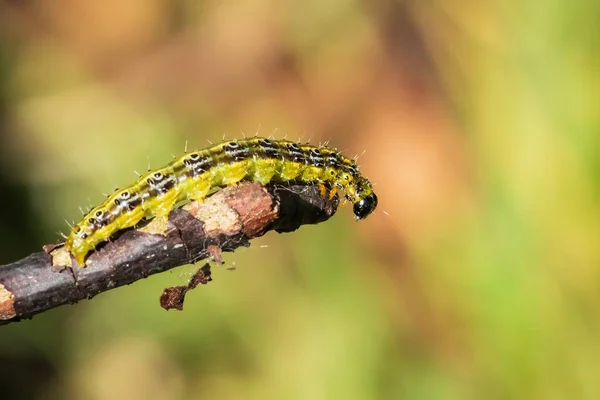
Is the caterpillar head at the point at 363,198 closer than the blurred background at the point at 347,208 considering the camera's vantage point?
Yes

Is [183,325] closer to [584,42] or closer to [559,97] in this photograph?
[559,97]

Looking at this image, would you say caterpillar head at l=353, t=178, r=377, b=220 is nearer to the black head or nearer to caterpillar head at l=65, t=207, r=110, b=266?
the black head

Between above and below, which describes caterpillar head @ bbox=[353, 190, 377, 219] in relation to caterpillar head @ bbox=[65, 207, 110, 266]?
above

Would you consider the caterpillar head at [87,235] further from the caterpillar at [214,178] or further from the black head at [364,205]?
the black head at [364,205]

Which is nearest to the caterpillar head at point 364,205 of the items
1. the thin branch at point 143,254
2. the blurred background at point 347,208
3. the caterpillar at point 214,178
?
the caterpillar at point 214,178

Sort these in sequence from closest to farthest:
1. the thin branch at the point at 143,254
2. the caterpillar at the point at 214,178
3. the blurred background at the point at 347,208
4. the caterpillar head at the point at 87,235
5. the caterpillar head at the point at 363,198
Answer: the thin branch at the point at 143,254
the caterpillar head at the point at 87,235
the caterpillar at the point at 214,178
the caterpillar head at the point at 363,198
the blurred background at the point at 347,208

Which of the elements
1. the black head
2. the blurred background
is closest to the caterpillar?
the black head

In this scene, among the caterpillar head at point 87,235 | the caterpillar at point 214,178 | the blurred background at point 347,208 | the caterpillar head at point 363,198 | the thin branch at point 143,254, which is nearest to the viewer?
the thin branch at point 143,254

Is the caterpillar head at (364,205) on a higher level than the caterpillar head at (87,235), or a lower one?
higher
